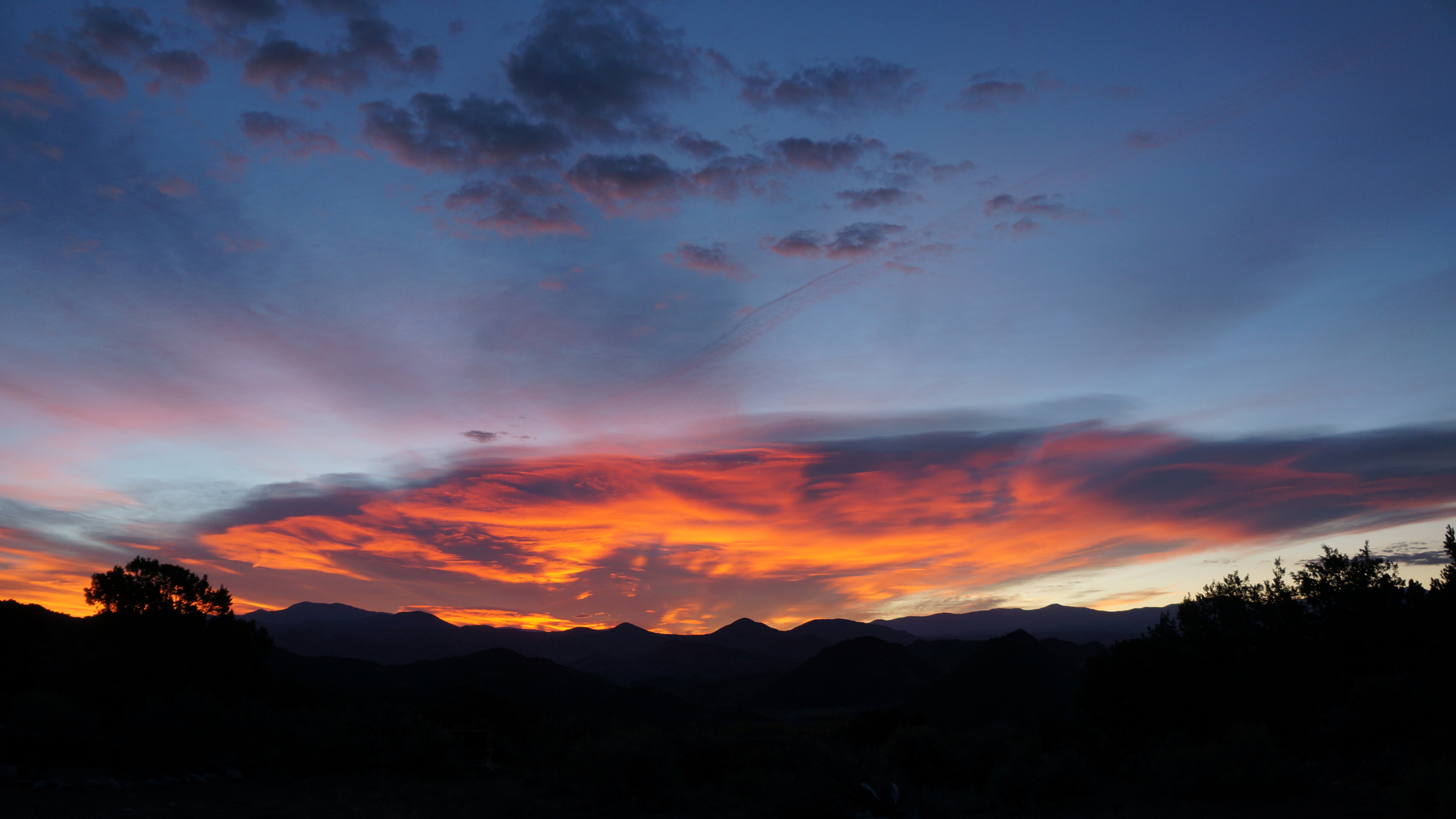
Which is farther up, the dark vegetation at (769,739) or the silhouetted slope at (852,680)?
the dark vegetation at (769,739)

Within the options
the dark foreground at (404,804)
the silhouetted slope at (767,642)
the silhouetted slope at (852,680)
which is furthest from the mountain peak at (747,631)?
the dark foreground at (404,804)

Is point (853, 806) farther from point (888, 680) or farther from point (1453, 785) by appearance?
point (888, 680)

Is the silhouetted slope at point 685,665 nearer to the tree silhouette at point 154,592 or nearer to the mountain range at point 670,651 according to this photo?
the mountain range at point 670,651

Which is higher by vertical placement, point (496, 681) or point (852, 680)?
point (496, 681)

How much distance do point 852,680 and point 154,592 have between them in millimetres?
74472

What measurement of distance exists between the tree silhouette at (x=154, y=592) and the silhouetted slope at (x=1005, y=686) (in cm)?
5242

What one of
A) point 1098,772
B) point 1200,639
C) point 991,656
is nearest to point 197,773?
point 1098,772

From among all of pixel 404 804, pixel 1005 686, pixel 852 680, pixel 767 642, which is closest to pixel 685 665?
pixel 767 642

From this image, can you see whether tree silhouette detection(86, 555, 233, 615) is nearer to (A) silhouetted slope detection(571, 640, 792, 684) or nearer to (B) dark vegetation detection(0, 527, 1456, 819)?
(B) dark vegetation detection(0, 527, 1456, 819)

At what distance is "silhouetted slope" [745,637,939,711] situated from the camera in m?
88.7

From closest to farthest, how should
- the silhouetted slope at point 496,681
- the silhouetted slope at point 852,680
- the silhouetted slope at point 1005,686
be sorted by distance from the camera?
the silhouetted slope at point 1005,686
the silhouetted slope at point 496,681
the silhouetted slope at point 852,680

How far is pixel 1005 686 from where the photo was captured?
67.6 m

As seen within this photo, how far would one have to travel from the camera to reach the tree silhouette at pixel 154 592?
3391 cm

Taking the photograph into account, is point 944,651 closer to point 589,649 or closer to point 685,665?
point 685,665
